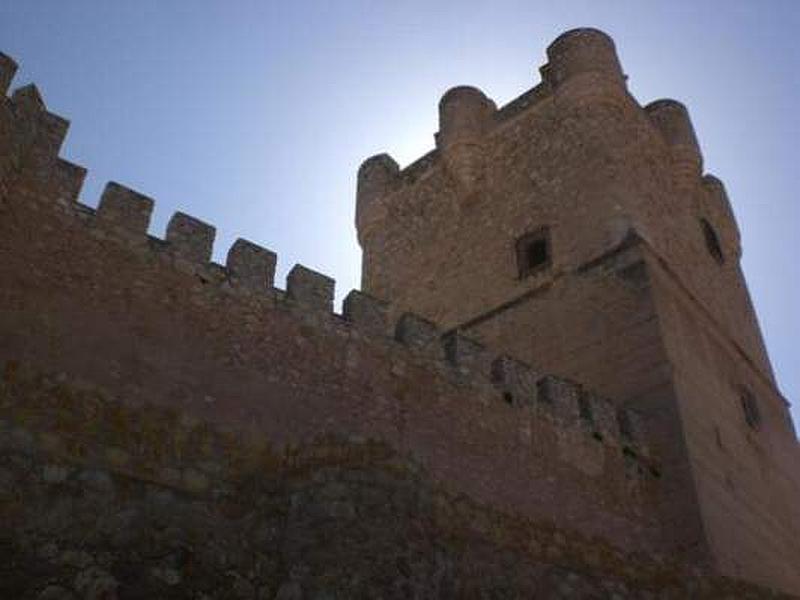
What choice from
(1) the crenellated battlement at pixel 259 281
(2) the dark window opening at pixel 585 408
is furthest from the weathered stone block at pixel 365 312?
(2) the dark window opening at pixel 585 408

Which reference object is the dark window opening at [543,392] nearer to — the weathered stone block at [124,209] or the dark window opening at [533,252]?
the dark window opening at [533,252]

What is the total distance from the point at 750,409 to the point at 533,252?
3.29m

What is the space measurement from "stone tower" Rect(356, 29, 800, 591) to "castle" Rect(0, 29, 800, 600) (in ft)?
0.13

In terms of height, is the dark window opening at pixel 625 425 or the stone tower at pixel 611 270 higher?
the stone tower at pixel 611 270

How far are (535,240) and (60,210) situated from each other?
671 centimetres

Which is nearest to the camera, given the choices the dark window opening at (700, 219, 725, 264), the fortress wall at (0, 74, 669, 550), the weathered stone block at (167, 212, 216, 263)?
the fortress wall at (0, 74, 669, 550)

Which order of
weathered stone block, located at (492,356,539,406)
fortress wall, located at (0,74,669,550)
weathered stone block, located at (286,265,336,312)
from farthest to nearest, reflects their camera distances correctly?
weathered stone block, located at (492,356,539,406)
weathered stone block, located at (286,265,336,312)
fortress wall, located at (0,74,669,550)

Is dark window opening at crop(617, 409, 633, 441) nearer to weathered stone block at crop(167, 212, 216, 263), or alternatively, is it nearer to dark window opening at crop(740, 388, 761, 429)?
dark window opening at crop(740, 388, 761, 429)

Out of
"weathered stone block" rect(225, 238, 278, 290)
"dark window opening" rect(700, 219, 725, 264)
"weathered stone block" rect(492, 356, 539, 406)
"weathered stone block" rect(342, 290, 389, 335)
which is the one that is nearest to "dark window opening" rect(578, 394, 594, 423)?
"weathered stone block" rect(492, 356, 539, 406)

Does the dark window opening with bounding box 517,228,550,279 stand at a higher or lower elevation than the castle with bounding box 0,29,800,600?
higher

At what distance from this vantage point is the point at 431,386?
8.29 metres

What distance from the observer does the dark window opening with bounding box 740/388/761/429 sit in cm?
1126

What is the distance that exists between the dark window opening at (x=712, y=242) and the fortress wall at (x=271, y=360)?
480 centimetres

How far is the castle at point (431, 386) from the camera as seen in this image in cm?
462
